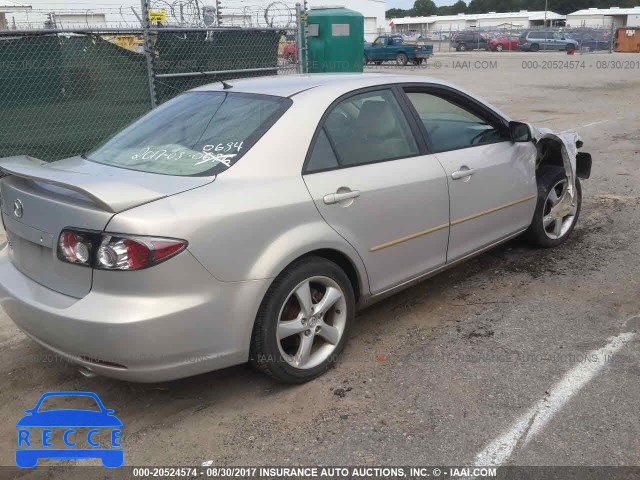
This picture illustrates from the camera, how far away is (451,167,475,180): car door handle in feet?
13.2

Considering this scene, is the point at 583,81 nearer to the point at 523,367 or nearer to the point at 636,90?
the point at 636,90

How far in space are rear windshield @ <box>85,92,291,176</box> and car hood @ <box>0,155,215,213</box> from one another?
0.32 ft

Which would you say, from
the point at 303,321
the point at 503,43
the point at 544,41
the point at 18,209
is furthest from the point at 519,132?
the point at 503,43

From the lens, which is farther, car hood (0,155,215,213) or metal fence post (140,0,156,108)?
metal fence post (140,0,156,108)

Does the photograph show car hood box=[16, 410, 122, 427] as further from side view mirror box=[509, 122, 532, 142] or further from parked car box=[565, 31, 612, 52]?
parked car box=[565, 31, 612, 52]

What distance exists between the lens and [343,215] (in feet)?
11.0

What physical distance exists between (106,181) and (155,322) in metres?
0.74

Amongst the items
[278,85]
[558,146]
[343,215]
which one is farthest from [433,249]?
[558,146]

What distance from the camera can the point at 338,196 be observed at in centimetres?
334

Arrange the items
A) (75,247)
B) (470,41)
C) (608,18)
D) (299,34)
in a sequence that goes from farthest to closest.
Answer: (608,18) → (470,41) → (299,34) → (75,247)

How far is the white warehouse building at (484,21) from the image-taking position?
260 ft

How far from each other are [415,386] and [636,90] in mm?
18046

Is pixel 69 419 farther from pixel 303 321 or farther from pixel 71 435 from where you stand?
pixel 303 321

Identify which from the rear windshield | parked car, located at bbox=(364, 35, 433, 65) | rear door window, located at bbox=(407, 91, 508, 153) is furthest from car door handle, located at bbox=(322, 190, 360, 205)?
parked car, located at bbox=(364, 35, 433, 65)
